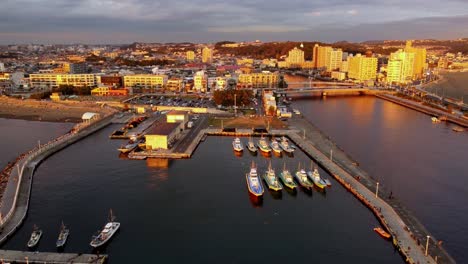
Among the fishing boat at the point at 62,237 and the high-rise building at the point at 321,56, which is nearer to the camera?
the fishing boat at the point at 62,237

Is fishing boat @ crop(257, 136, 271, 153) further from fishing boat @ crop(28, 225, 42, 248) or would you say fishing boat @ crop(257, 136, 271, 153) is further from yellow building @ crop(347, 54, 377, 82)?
yellow building @ crop(347, 54, 377, 82)

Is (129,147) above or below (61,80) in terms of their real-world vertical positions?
below

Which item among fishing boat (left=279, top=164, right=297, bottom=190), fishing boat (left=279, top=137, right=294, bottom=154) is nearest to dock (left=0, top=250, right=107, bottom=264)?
fishing boat (left=279, top=164, right=297, bottom=190)

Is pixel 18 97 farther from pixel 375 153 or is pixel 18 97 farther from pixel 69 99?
pixel 375 153

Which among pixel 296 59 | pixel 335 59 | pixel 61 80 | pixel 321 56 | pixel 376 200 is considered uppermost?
pixel 321 56

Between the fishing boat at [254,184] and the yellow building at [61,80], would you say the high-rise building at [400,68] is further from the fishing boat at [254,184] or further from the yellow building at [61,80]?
the fishing boat at [254,184]

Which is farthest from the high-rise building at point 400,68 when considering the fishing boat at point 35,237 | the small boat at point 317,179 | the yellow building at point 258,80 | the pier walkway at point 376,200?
the fishing boat at point 35,237

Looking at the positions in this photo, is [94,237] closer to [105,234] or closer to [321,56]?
[105,234]

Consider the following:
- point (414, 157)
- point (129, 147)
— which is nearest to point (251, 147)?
point (129, 147)
